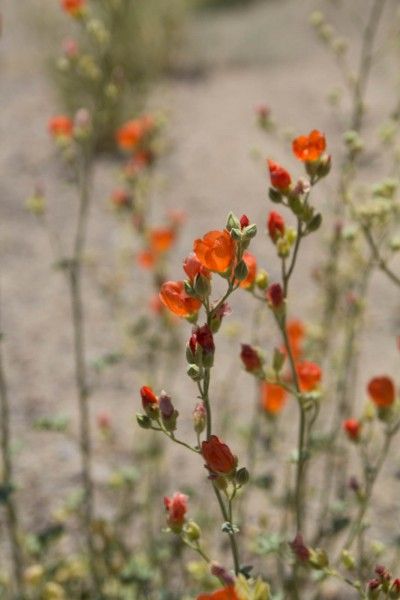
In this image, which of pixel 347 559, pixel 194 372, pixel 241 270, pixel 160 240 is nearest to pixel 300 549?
pixel 347 559

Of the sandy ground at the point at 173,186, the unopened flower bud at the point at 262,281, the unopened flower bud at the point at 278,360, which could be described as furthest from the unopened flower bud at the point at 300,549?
the sandy ground at the point at 173,186

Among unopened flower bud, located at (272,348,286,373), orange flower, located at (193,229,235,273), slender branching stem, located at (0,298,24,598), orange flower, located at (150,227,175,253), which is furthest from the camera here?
orange flower, located at (150,227,175,253)

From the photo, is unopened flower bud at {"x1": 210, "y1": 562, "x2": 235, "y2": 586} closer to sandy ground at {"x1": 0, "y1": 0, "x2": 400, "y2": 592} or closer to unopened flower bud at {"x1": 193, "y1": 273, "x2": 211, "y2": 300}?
unopened flower bud at {"x1": 193, "y1": 273, "x2": 211, "y2": 300}

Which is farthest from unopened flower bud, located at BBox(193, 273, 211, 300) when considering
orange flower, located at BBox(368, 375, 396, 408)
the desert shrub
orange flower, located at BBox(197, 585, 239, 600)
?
the desert shrub

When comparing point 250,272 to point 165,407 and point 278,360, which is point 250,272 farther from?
point 165,407

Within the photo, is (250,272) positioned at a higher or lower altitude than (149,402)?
higher

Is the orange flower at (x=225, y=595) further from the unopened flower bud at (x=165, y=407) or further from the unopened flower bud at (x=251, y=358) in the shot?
the unopened flower bud at (x=251, y=358)
